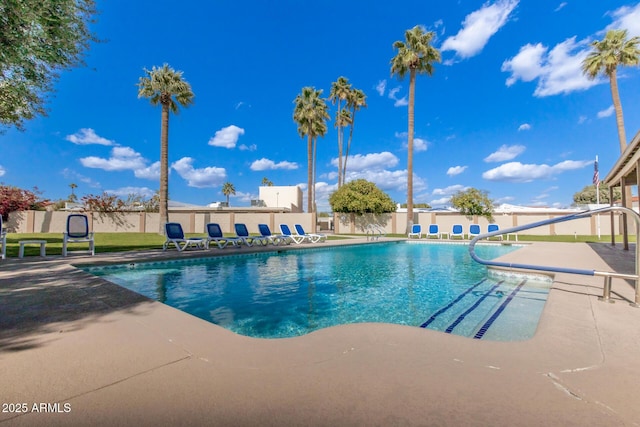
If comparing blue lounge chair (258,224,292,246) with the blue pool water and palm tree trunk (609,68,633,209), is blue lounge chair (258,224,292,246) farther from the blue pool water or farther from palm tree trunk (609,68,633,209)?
palm tree trunk (609,68,633,209)

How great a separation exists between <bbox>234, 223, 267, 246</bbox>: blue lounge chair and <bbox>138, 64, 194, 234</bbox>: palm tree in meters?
6.31

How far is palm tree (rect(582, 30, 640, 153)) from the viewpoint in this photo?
19328 millimetres

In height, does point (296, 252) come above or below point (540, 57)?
below

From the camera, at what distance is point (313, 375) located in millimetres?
1931

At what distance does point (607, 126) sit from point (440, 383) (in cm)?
2833

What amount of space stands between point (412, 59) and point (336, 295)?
69.8 ft

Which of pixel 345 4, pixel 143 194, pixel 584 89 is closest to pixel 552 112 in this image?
pixel 584 89

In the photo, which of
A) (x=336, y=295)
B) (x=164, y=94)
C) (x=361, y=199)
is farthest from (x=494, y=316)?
(x=361, y=199)

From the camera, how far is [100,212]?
25047 millimetres

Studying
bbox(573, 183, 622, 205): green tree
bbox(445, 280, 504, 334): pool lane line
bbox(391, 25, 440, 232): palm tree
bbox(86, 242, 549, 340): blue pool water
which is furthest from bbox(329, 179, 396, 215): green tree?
bbox(573, 183, 622, 205): green tree

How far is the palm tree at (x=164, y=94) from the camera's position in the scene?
58.0 feet

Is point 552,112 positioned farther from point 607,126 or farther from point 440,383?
point 440,383

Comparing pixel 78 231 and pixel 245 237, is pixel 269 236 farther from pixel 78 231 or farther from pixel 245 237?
pixel 78 231

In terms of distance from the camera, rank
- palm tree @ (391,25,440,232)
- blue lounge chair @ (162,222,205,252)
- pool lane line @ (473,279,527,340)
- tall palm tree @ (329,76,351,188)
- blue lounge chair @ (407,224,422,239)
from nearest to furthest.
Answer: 1. pool lane line @ (473,279,527,340)
2. blue lounge chair @ (162,222,205,252)
3. blue lounge chair @ (407,224,422,239)
4. palm tree @ (391,25,440,232)
5. tall palm tree @ (329,76,351,188)
